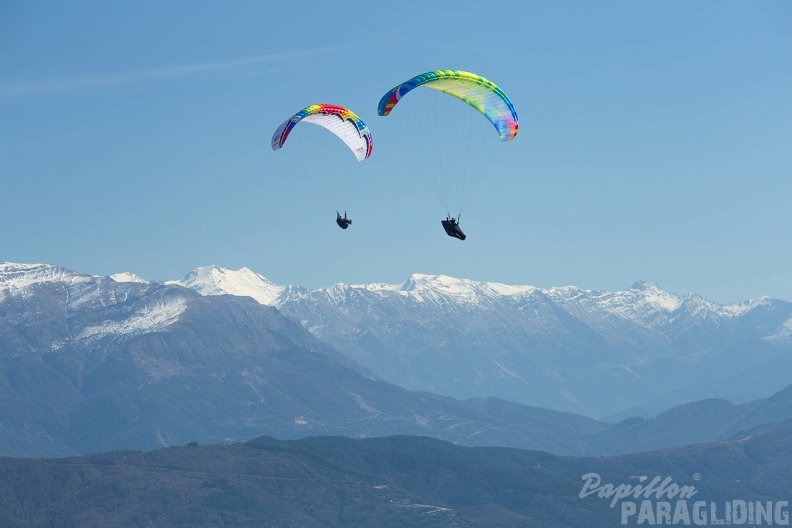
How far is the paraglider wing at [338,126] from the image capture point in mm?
173375

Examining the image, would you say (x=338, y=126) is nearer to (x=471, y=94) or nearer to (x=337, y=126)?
(x=337, y=126)

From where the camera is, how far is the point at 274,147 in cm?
17425

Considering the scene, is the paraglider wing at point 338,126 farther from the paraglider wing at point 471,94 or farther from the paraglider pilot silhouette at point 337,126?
the paraglider wing at point 471,94

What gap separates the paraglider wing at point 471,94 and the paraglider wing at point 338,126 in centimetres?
2115

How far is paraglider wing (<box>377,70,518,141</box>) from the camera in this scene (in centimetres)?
15000

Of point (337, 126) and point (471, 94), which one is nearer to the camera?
point (471, 94)

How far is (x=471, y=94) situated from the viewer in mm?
154250

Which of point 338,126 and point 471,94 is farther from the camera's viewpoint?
point 338,126

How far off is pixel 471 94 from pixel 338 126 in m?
27.9

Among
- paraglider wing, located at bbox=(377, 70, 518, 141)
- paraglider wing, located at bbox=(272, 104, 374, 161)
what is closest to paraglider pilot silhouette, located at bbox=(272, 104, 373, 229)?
paraglider wing, located at bbox=(272, 104, 374, 161)

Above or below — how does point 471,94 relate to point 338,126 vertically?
below

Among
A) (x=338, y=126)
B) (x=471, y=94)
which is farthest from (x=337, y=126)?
(x=471, y=94)

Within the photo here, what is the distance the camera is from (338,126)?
17612cm

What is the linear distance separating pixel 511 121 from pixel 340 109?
29.6 metres
